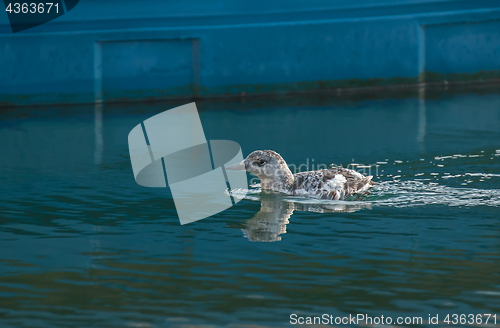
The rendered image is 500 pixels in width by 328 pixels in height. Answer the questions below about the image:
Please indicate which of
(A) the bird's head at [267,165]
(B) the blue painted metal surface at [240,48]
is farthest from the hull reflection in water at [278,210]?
(B) the blue painted metal surface at [240,48]

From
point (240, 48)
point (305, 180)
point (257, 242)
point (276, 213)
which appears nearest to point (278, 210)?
point (276, 213)

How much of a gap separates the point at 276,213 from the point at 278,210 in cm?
9

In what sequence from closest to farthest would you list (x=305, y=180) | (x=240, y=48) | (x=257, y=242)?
(x=257, y=242) → (x=305, y=180) → (x=240, y=48)

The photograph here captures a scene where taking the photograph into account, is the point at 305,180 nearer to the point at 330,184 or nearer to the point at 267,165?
the point at 330,184

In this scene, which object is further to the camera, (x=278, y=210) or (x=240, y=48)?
(x=240, y=48)

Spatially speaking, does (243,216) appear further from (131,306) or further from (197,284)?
(131,306)

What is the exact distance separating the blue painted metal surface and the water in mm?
3663

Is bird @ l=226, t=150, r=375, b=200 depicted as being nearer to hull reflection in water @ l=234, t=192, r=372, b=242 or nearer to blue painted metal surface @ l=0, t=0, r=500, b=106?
hull reflection in water @ l=234, t=192, r=372, b=242

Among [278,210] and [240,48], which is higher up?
[240,48]

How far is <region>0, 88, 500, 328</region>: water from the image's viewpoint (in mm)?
4398

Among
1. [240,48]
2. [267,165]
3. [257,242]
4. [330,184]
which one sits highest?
[240,48]

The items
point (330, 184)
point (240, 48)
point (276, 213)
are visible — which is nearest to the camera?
point (276, 213)

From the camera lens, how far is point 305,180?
6.84 metres

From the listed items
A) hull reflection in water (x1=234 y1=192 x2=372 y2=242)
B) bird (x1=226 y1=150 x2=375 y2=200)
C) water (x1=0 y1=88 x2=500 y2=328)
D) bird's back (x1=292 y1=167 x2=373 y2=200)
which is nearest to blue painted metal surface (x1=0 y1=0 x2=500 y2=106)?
water (x1=0 y1=88 x2=500 y2=328)
